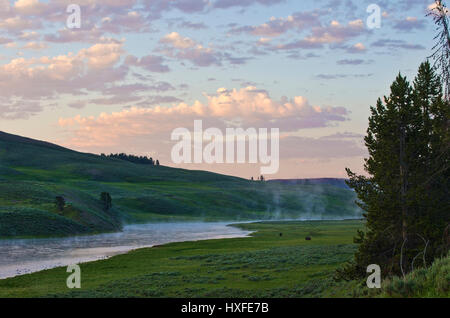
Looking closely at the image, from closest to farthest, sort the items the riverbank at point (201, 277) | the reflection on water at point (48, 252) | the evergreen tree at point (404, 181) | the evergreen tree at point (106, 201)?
the evergreen tree at point (404, 181) < the riverbank at point (201, 277) < the reflection on water at point (48, 252) < the evergreen tree at point (106, 201)

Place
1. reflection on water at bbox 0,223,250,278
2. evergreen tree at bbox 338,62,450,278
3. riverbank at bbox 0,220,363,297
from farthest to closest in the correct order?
reflection on water at bbox 0,223,250,278
riverbank at bbox 0,220,363,297
evergreen tree at bbox 338,62,450,278

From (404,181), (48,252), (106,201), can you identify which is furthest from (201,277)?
(106,201)

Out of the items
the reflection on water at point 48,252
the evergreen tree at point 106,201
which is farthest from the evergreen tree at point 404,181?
the evergreen tree at point 106,201

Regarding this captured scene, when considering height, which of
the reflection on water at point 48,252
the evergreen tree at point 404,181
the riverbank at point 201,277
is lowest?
the reflection on water at point 48,252

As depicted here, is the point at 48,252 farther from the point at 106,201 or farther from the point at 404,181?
the point at 106,201

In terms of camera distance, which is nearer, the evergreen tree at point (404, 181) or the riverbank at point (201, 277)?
the evergreen tree at point (404, 181)

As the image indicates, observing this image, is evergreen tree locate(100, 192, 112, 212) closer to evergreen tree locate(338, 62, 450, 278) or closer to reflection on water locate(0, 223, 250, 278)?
reflection on water locate(0, 223, 250, 278)

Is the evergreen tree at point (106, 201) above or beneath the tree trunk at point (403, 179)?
beneath

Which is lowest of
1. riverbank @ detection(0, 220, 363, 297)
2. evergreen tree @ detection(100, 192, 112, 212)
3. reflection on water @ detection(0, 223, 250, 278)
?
reflection on water @ detection(0, 223, 250, 278)

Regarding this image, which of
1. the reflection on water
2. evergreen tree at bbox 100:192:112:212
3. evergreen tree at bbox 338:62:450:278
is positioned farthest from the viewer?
evergreen tree at bbox 100:192:112:212

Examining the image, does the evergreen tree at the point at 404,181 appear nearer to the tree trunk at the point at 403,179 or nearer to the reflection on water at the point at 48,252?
the tree trunk at the point at 403,179

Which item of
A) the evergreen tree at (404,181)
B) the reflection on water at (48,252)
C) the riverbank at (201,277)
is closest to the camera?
the evergreen tree at (404,181)

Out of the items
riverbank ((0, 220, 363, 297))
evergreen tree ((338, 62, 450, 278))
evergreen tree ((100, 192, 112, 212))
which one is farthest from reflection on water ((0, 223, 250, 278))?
evergreen tree ((100, 192, 112, 212))
